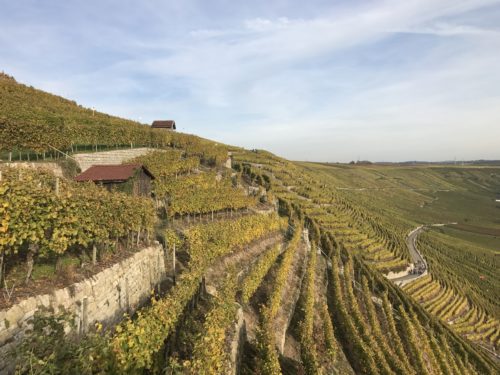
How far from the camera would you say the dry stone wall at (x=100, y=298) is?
329 inches

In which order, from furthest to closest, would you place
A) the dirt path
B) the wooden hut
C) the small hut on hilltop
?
the wooden hut
the small hut on hilltop
the dirt path

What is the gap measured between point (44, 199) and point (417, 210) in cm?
16674

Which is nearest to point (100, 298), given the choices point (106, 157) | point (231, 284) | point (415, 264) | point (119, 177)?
point (231, 284)

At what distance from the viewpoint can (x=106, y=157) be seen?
3444cm

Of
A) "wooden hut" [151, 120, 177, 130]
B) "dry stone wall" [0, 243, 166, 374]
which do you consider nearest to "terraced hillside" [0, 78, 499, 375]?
"dry stone wall" [0, 243, 166, 374]

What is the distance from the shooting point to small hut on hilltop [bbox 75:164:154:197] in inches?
1017

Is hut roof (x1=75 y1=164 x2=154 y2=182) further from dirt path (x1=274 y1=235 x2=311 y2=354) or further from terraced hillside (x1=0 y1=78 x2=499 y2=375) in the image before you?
dirt path (x1=274 y1=235 x2=311 y2=354)

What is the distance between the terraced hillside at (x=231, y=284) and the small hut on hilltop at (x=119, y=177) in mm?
2229

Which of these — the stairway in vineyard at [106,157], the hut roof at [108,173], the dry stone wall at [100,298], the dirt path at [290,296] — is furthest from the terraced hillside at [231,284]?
the hut roof at [108,173]

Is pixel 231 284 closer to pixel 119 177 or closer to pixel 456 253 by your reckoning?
pixel 119 177

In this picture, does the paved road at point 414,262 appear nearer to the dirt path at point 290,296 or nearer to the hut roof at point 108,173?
the dirt path at point 290,296

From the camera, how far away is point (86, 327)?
1112 centimetres

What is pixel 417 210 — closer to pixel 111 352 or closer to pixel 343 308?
pixel 343 308

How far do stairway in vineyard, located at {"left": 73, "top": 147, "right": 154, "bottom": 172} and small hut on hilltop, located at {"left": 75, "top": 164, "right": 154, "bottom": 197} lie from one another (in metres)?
5.02
